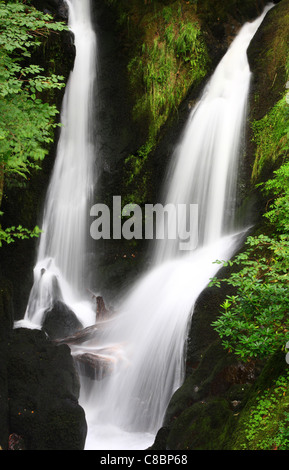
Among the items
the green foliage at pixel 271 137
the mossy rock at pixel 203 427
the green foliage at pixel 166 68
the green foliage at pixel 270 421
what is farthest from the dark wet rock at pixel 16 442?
the green foliage at pixel 166 68

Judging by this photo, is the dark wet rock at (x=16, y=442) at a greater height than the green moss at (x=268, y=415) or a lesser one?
lesser

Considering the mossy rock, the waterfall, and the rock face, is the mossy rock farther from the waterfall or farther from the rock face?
the waterfall

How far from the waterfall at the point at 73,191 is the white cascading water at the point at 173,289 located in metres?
1.67

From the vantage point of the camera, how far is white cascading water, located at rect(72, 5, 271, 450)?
266 inches

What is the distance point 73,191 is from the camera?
1117 cm

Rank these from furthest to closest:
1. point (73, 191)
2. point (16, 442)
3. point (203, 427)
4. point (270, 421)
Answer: point (73, 191) → point (16, 442) → point (203, 427) → point (270, 421)

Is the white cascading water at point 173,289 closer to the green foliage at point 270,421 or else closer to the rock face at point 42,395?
the rock face at point 42,395

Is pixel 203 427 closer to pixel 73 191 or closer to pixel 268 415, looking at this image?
pixel 268 415

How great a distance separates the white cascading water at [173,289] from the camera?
6.75m

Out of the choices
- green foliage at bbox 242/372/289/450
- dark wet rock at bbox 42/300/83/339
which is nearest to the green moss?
green foliage at bbox 242/372/289/450

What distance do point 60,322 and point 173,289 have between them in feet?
8.44

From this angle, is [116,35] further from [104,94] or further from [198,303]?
[198,303]

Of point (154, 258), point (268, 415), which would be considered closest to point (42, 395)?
point (268, 415)

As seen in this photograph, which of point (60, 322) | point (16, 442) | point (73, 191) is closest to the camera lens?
point (16, 442)
